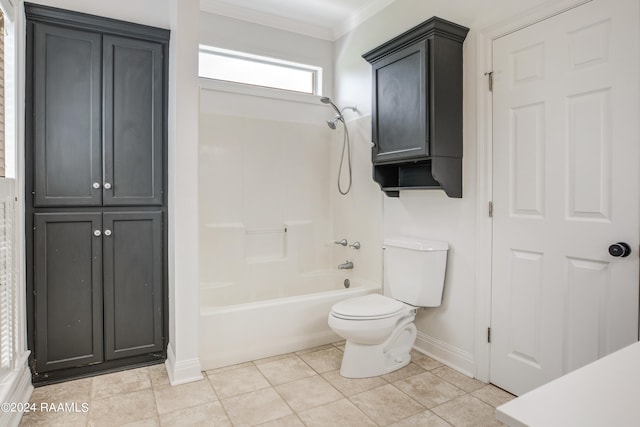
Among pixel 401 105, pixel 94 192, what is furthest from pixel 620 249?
pixel 94 192

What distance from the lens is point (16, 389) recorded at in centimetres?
188

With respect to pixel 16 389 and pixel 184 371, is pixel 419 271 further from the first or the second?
pixel 16 389

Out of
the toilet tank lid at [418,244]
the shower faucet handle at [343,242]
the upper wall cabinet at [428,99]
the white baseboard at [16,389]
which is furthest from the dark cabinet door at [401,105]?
the white baseboard at [16,389]

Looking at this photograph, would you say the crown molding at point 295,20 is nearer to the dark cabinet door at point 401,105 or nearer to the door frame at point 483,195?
the dark cabinet door at point 401,105

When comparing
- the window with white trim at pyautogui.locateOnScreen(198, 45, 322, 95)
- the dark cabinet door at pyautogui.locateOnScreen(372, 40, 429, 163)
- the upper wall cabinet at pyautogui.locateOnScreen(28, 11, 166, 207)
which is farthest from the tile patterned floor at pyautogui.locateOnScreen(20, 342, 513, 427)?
the window with white trim at pyautogui.locateOnScreen(198, 45, 322, 95)

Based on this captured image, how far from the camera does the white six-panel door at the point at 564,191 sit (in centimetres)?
164

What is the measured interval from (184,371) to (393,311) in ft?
4.25

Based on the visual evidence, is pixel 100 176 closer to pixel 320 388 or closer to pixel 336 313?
pixel 336 313

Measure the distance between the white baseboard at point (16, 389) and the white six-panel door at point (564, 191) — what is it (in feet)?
8.06

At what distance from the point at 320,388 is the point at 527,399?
1.64 metres

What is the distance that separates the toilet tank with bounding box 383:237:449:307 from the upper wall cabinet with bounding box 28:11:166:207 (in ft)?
5.41

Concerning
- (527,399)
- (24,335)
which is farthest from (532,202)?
(24,335)

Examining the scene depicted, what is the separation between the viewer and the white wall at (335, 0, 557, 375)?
2281mm

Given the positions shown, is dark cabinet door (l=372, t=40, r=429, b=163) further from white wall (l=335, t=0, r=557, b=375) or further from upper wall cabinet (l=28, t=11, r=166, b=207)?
upper wall cabinet (l=28, t=11, r=166, b=207)
